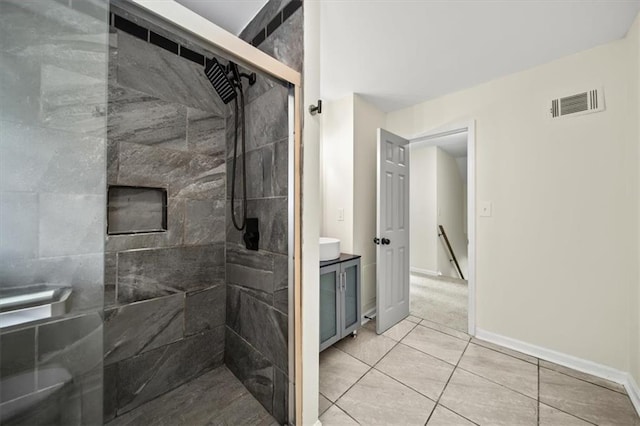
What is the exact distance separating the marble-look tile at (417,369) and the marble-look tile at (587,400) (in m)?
0.57

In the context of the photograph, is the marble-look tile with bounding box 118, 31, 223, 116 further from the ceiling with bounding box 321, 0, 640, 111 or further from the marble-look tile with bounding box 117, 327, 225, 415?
the marble-look tile with bounding box 117, 327, 225, 415

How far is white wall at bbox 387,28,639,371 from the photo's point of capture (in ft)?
5.42

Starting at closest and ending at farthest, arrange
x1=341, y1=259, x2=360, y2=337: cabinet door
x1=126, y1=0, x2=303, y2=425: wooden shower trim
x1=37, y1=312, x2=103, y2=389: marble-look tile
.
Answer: x1=126, y1=0, x2=303, y2=425: wooden shower trim < x1=37, y1=312, x2=103, y2=389: marble-look tile < x1=341, y1=259, x2=360, y2=337: cabinet door

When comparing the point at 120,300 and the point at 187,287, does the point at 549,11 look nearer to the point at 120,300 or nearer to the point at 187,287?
the point at 187,287

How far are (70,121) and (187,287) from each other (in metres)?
1.11

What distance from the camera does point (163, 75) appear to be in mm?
1552

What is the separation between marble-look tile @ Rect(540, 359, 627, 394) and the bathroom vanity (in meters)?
1.47

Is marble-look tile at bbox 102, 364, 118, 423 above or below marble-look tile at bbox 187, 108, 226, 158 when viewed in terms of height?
below

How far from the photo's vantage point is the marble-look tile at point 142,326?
1364mm

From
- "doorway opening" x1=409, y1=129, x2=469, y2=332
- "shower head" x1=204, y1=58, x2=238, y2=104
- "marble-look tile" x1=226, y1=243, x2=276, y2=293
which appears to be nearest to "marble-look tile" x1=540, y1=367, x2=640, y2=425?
"marble-look tile" x1=226, y1=243, x2=276, y2=293

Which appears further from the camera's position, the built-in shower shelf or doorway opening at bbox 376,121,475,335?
doorway opening at bbox 376,121,475,335

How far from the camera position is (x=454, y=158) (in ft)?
16.1

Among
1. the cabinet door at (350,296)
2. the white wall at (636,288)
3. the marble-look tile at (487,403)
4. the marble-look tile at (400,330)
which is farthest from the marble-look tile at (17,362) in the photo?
the white wall at (636,288)

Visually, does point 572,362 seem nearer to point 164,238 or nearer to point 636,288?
point 636,288
